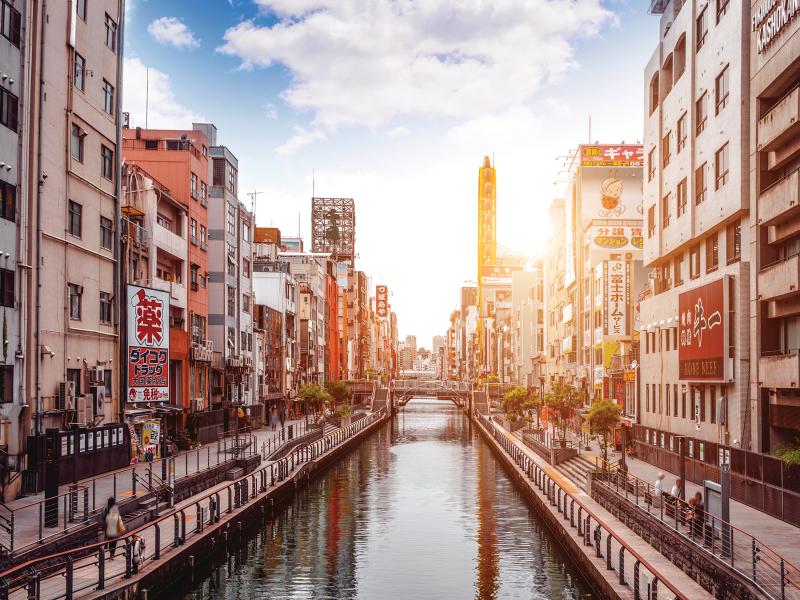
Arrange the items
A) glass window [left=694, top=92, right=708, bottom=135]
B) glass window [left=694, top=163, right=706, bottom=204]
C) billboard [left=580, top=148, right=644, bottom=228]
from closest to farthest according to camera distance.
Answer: glass window [left=694, top=92, right=708, bottom=135] < glass window [left=694, top=163, right=706, bottom=204] < billboard [left=580, top=148, right=644, bottom=228]

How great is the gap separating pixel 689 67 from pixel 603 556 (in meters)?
28.3

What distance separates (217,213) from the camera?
238 ft

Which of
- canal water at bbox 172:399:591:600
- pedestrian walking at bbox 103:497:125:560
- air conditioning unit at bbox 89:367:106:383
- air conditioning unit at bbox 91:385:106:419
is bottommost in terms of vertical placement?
canal water at bbox 172:399:591:600

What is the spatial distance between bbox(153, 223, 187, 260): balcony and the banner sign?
4307 centimetres

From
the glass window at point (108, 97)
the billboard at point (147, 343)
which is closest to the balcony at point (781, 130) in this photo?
the glass window at point (108, 97)

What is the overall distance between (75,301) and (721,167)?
30.9 meters

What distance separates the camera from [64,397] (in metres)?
38.8

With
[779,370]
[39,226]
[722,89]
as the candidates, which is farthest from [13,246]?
[722,89]

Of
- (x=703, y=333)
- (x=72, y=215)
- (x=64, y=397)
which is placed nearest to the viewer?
(x=64, y=397)

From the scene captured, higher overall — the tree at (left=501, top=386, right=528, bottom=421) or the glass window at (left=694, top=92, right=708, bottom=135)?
the glass window at (left=694, top=92, right=708, bottom=135)

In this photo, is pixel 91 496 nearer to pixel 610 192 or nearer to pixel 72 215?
pixel 72 215

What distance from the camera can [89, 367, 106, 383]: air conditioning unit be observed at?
140 ft

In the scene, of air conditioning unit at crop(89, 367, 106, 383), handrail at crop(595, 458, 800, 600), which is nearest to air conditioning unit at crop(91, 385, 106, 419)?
air conditioning unit at crop(89, 367, 106, 383)

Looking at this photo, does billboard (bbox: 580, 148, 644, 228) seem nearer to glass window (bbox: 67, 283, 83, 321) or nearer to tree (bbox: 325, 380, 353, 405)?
tree (bbox: 325, 380, 353, 405)
